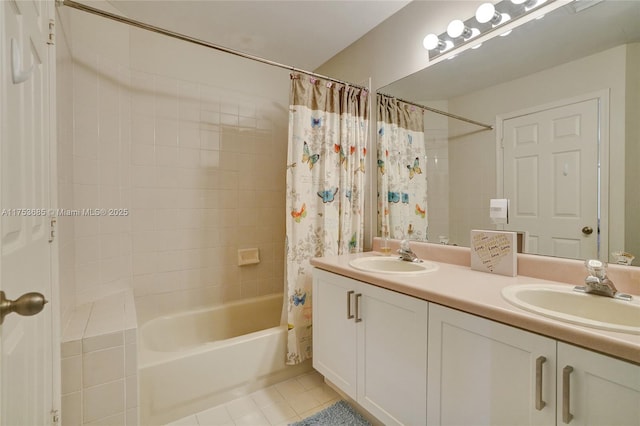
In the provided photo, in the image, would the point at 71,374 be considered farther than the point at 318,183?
No

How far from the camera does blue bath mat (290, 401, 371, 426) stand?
58.7 inches

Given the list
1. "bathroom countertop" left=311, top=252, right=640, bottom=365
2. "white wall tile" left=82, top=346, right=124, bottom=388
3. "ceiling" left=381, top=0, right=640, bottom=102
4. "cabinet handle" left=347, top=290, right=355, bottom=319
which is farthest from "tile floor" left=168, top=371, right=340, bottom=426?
"ceiling" left=381, top=0, right=640, bottom=102

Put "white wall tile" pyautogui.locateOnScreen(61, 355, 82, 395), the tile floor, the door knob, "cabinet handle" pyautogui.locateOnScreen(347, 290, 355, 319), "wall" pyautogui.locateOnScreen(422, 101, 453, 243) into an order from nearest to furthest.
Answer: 1. the door knob
2. "white wall tile" pyautogui.locateOnScreen(61, 355, 82, 395)
3. "cabinet handle" pyautogui.locateOnScreen(347, 290, 355, 319)
4. the tile floor
5. "wall" pyautogui.locateOnScreen(422, 101, 453, 243)

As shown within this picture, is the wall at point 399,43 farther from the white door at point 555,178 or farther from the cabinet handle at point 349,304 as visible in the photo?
the cabinet handle at point 349,304

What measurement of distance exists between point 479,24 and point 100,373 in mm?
2482

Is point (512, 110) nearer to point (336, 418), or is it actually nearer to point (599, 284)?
point (599, 284)

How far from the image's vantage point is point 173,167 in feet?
6.91

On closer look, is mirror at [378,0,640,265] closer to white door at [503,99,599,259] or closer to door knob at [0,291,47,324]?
white door at [503,99,599,259]

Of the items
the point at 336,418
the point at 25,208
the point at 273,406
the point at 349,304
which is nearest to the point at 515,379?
the point at 349,304

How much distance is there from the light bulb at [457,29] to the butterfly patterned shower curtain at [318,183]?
2.17 feet

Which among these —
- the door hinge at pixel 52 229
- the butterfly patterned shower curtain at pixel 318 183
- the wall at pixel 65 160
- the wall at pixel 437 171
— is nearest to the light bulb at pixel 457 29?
the wall at pixel 437 171

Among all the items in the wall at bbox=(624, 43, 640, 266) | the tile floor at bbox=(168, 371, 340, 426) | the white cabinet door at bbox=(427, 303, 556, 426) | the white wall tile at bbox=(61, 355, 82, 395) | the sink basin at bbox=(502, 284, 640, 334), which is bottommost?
the tile floor at bbox=(168, 371, 340, 426)

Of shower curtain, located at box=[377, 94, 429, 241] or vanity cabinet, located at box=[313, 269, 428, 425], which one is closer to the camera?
vanity cabinet, located at box=[313, 269, 428, 425]

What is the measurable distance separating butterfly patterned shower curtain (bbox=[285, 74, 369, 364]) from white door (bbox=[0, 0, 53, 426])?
45.0 inches
